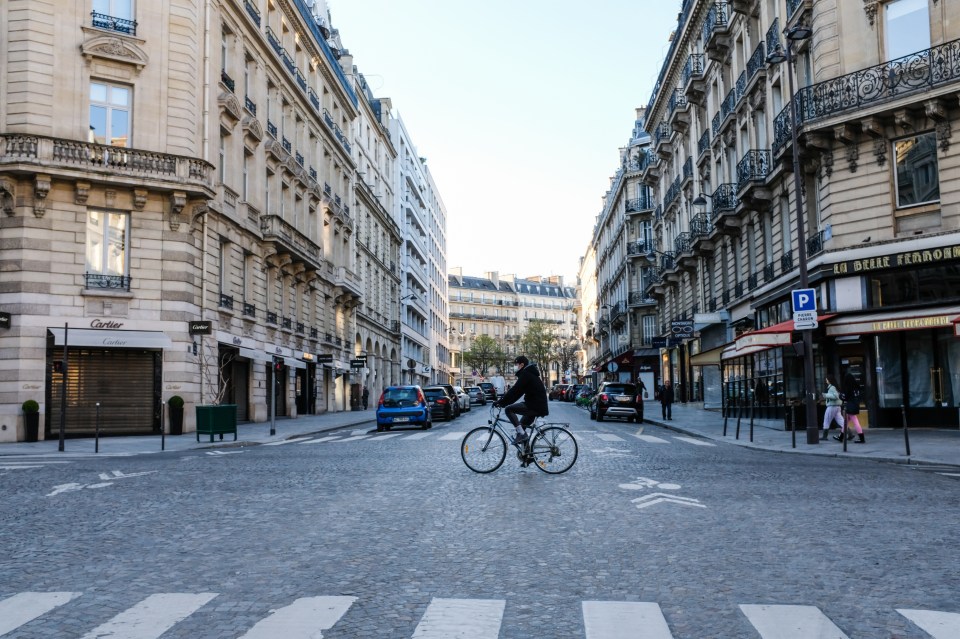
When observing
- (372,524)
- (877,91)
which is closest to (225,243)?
(877,91)

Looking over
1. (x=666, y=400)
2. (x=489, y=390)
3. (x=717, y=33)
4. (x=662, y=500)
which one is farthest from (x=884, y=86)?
(x=489, y=390)

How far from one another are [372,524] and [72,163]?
2009 centimetres

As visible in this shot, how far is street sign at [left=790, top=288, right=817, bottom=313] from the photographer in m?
18.5

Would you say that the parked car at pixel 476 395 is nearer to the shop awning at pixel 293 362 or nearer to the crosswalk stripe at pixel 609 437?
the shop awning at pixel 293 362

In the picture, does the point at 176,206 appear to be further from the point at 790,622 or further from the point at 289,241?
the point at 790,622

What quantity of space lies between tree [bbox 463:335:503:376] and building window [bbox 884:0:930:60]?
10153 centimetres

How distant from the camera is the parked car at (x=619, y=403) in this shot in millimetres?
33125

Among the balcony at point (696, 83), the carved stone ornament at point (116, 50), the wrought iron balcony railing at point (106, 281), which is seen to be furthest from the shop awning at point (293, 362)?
the balcony at point (696, 83)

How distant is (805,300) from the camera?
60.8ft

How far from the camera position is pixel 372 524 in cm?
826

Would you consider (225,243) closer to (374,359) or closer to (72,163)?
(72,163)

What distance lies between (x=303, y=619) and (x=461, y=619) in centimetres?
88

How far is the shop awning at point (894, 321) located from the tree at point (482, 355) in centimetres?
10055

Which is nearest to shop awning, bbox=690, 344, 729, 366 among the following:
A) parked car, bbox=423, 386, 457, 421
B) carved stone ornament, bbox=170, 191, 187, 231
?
parked car, bbox=423, 386, 457, 421
